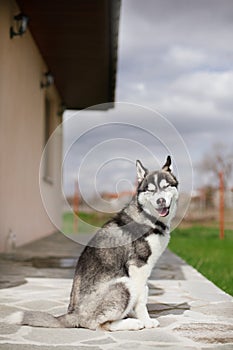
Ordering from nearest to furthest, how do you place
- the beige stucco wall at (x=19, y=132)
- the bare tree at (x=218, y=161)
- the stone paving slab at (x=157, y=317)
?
the stone paving slab at (x=157, y=317), the beige stucco wall at (x=19, y=132), the bare tree at (x=218, y=161)

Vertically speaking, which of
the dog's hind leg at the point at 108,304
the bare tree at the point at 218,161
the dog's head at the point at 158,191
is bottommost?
the dog's hind leg at the point at 108,304

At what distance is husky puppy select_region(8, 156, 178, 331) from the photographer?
306 cm

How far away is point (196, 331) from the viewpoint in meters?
3.18

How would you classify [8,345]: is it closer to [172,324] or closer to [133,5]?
[172,324]

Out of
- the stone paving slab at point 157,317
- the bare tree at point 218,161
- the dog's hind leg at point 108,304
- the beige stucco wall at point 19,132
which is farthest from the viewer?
the bare tree at point 218,161

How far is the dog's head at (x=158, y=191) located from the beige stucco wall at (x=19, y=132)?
4.34 m

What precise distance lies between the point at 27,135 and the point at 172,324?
619 cm

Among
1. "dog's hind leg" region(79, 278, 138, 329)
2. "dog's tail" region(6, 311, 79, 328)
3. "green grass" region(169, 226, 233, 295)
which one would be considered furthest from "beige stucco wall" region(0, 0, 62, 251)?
"dog's hind leg" region(79, 278, 138, 329)

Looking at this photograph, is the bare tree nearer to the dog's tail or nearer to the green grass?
the green grass

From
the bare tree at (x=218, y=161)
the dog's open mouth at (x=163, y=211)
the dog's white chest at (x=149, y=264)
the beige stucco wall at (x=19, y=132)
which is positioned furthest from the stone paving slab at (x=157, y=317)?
the bare tree at (x=218, y=161)

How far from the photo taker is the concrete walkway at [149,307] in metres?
2.87

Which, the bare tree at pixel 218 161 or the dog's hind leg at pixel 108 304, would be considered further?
the bare tree at pixel 218 161

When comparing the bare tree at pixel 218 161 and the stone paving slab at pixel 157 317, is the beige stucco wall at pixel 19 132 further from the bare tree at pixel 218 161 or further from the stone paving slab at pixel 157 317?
the bare tree at pixel 218 161

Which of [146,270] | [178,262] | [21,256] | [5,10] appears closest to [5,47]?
[5,10]
